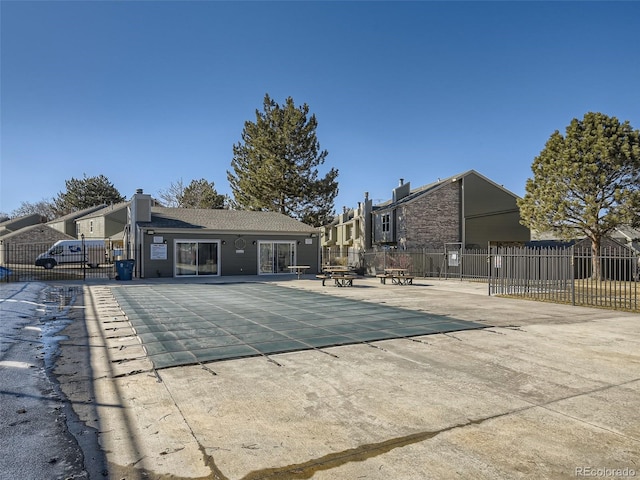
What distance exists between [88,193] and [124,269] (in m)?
46.7

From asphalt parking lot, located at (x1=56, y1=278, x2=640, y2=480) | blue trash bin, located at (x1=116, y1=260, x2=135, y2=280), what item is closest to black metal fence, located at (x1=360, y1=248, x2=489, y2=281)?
blue trash bin, located at (x1=116, y1=260, x2=135, y2=280)

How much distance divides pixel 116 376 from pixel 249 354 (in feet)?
5.66

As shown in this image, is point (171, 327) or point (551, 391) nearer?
point (551, 391)

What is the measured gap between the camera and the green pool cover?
642 cm

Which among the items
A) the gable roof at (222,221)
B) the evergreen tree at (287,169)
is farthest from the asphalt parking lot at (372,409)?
the evergreen tree at (287,169)

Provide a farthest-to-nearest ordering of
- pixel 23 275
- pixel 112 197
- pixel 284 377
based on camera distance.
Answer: pixel 112 197, pixel 23 275, pixel 284 377

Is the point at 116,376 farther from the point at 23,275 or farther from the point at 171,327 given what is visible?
the point at 23,275

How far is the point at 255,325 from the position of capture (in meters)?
8.31

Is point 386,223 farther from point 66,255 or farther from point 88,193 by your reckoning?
point 88,193

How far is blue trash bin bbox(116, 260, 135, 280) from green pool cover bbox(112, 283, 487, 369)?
8.50 meters

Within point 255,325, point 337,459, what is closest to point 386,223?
point 255,325

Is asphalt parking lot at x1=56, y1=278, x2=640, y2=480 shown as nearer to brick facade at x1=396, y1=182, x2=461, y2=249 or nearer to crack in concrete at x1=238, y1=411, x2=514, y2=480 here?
crack in concrete at x1=238, y1=411, x2=514, y2=480

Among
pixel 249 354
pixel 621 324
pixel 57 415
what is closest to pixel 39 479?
pixel 57 415

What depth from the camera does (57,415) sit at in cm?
391
